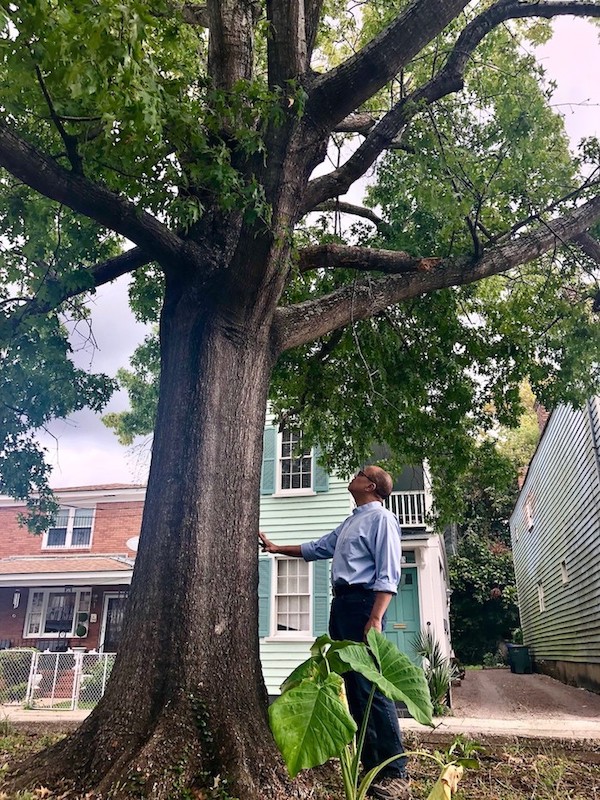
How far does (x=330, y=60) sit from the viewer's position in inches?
393

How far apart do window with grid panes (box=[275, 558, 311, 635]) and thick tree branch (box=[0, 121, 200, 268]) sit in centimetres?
1033

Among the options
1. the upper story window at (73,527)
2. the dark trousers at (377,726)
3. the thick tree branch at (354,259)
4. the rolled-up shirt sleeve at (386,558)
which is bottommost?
the dark trousers at (377,726)

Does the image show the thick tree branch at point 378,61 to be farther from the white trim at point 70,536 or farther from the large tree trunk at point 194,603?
the white trim at point 70,536

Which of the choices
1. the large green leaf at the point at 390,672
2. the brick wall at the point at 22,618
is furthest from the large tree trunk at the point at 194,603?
the brick wall at the point at 22,618

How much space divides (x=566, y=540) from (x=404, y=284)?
34.2 ft

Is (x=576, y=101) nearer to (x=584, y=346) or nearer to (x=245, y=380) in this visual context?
(x=584, y=346)

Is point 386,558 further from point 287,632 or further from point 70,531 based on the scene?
point 70,531

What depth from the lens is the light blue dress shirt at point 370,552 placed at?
150 inches

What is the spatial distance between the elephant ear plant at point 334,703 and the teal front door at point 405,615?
1154 centimetres

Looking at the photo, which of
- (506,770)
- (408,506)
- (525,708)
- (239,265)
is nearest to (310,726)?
(506,770)

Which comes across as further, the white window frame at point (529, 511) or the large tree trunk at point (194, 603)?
the white window frame at point (529, 511)

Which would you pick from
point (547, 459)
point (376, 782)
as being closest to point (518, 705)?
point (547, 459)

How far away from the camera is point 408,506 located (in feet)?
51.6

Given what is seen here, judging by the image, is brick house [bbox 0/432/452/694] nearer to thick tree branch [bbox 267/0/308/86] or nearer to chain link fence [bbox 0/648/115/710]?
chain link fence [bbox 0/648/115/710]
